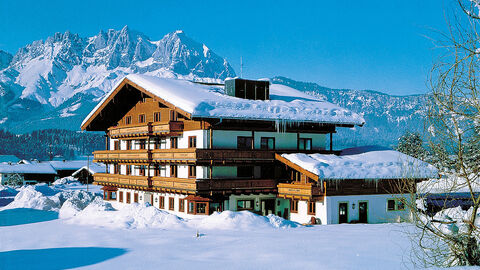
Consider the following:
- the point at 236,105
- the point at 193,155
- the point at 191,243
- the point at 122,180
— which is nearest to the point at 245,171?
the point at 236,105

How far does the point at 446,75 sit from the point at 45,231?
24.9 meters

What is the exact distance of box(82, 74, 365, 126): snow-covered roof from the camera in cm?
3481

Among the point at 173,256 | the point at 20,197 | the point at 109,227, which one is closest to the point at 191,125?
the point at 109,227

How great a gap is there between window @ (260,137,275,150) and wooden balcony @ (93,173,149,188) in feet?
29.1

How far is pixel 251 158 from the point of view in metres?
35.4

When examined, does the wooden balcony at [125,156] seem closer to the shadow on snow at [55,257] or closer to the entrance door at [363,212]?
the entrance door at [363,212]

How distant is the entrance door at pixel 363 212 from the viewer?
33.8 meters

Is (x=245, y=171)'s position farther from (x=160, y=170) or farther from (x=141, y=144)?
(x=141, y=144)

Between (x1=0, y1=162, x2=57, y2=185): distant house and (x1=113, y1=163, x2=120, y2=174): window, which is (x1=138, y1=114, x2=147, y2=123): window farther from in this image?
(x1=0, y1=162, x2=57, y2=185): distant house

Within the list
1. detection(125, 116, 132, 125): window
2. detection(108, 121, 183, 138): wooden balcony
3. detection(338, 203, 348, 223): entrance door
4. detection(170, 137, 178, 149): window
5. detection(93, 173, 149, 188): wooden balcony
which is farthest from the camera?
detection(125, 116, 132, 125): window

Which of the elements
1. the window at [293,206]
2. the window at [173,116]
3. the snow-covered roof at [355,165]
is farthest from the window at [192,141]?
the window at [293,206]

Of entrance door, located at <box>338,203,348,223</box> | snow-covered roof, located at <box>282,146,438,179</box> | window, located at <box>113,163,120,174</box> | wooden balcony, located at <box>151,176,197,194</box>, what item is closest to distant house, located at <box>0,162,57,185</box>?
window, located at <box>113,163,120,174</box>

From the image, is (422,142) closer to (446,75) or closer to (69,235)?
(446,75)

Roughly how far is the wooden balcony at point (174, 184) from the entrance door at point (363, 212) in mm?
10361
